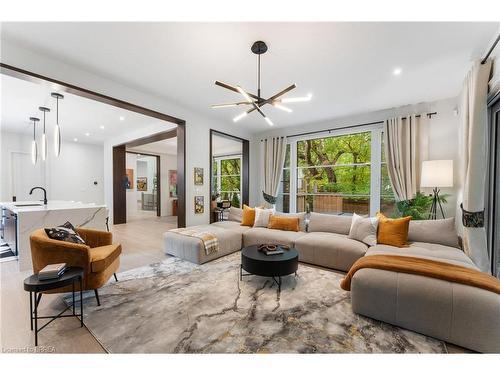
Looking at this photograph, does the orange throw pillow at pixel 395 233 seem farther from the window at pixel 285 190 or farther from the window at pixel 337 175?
the window at pixel 285 190

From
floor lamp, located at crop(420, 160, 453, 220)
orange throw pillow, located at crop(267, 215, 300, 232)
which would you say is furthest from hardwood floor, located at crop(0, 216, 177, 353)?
floor lamp, located at crop(420, 160, 453, 220)

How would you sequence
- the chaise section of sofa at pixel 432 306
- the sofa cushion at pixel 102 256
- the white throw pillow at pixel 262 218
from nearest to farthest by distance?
1. the chaise section of sofa at pixel 432 306
2. the sofa cushion at pixel 102 256
3. the white throw pillow at pixel 262 218

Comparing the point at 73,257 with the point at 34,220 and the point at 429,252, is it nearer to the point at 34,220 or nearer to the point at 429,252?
the point at 34,220

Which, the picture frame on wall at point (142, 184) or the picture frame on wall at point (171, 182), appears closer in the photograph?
the picture frame on wall at point (171, 182)

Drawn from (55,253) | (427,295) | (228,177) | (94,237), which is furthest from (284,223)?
(228,177)

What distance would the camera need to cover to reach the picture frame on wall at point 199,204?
15.6 ft

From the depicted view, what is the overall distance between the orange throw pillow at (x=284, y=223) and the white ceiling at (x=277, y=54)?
91.0 inches

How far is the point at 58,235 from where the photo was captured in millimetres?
2301

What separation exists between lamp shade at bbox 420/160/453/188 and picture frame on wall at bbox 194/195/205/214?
4243mm

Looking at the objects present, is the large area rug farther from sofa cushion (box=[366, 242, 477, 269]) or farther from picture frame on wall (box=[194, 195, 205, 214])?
picture frame on wall (box=[194, 195, 205, 214])

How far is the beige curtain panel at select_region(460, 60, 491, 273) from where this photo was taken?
252cm

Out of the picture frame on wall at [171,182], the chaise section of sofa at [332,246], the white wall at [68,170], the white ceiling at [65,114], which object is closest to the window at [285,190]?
the chaise section of sofa at [332,246]
